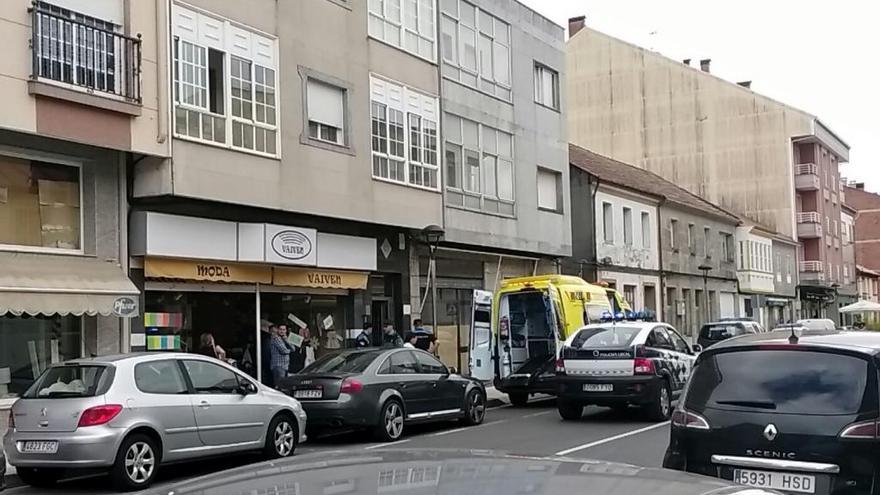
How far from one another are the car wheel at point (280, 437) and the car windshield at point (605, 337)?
5.52 m

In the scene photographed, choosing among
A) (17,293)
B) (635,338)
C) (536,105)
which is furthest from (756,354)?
(536,105)

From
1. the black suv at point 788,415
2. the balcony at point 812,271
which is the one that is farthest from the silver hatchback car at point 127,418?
the balcony at point 812,271

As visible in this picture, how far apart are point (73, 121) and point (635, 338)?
976 cm

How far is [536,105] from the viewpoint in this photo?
99.1 feet

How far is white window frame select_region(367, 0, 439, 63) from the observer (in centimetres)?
2202

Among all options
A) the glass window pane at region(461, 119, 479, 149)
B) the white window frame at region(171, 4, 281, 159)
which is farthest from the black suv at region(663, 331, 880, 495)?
the glass window pane at region(461, 119, 479, 149)

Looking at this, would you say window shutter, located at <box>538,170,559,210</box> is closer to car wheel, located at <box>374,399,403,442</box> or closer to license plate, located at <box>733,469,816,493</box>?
car wheel, located at <box>374,399,403,442</box>

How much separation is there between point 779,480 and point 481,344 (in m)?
13.7

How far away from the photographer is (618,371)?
620 inches

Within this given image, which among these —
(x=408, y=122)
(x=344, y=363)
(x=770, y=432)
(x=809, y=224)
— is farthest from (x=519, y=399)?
(x=809, y=224)

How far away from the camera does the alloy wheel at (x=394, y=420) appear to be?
1430 cm

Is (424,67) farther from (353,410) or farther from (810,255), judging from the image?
(810,255)

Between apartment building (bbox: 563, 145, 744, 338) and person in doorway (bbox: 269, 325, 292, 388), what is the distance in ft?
50.0

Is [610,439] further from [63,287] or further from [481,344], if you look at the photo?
[63,287]
